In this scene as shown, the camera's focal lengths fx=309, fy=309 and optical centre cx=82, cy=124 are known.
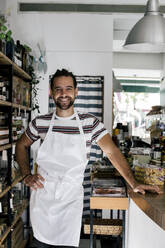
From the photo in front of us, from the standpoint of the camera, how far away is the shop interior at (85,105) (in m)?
2.49

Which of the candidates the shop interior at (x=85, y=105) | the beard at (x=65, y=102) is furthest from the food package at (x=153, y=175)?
the beard at (x=65, y=102)

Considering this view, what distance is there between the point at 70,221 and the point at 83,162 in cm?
48

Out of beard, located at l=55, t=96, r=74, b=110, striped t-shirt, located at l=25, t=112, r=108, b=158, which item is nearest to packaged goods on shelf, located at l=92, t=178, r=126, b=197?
striped t-shirt, located at l=25, t=112, r=108, b=158

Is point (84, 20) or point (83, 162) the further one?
point (84, 20)

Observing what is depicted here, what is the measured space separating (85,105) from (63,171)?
266 cm

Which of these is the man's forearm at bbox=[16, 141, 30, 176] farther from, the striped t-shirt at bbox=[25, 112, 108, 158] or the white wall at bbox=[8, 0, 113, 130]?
the white wall at bbox=[8, 0, 113, 130]

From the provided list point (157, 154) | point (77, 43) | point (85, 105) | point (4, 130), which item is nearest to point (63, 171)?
point (4, 130)

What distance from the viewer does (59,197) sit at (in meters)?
2.46

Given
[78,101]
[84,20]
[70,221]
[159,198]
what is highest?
[84,20]

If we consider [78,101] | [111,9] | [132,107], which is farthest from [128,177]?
[132,107]

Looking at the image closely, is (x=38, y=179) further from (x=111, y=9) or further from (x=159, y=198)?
(x=111, y=9)

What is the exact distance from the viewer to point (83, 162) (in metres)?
2.54

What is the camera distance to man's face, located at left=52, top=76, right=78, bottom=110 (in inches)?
101

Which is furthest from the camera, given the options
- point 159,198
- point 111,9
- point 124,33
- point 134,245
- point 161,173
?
point 124,33
